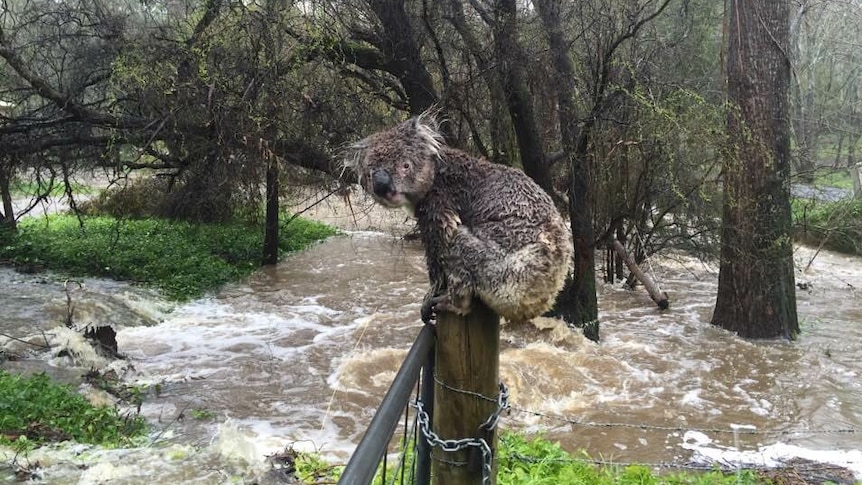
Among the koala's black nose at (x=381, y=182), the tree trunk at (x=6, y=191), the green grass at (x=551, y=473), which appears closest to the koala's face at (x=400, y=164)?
the koala's black nose at (x=381, y=182)

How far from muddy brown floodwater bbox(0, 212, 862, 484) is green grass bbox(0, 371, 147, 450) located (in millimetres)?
327

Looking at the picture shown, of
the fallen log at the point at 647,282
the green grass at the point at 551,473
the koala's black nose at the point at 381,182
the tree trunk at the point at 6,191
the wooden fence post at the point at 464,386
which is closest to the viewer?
the wooden fence post at the point at 464,386

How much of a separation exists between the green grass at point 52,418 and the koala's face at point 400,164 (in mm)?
4452

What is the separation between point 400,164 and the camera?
2410 mm

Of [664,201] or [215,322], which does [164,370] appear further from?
[664,201]

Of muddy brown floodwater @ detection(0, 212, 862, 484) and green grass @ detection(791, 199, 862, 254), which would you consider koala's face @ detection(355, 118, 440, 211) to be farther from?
green grass @ detection(791, 199, 862, 254)

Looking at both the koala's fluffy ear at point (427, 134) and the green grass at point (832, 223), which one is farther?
the green grass at point (832, 223)

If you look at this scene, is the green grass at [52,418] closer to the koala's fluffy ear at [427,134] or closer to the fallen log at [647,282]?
the koala's fluffy ear at [427,134]

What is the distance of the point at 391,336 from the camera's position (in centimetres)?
1004

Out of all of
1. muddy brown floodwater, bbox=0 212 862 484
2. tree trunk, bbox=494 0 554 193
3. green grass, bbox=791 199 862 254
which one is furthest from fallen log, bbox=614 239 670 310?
tree trunk, bbox=494 0 554 193

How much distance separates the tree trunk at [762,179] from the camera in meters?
9.97

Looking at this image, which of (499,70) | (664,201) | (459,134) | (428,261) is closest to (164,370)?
(459,134)

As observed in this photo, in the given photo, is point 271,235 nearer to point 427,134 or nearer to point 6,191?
point 6,191

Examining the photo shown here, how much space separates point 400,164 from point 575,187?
703 centimetres
